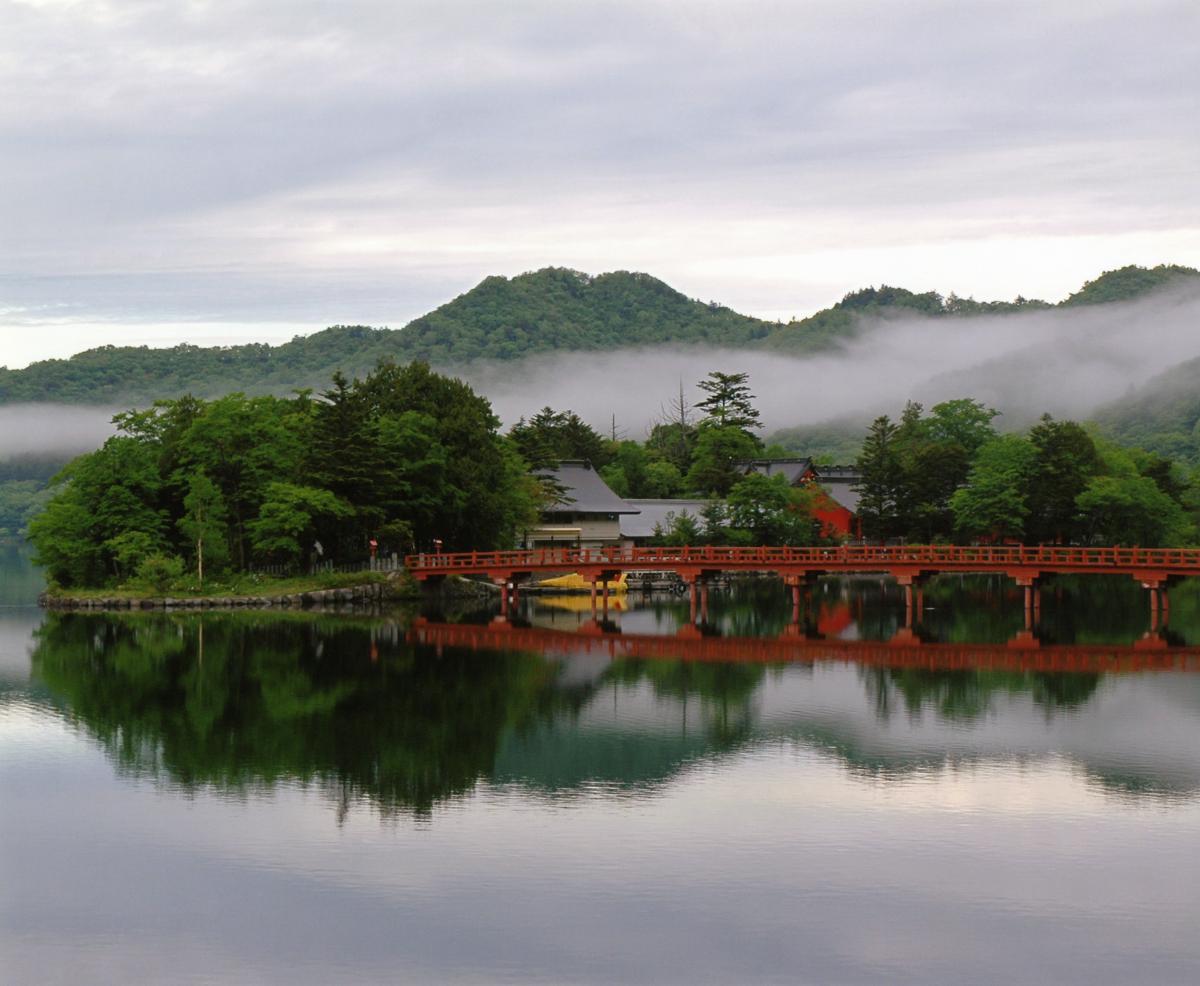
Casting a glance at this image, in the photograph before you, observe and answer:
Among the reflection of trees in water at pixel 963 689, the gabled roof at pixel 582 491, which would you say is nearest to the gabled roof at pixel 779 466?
the gabled roof at pixel 582 491

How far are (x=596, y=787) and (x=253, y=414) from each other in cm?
4094

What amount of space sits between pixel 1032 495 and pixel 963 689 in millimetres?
43560

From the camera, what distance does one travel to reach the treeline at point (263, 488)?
5678cm

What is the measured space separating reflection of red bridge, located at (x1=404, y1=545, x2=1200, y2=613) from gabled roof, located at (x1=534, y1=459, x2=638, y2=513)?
13.6m

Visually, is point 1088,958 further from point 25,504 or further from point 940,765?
point 25,504

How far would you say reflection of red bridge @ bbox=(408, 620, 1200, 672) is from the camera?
38.8m

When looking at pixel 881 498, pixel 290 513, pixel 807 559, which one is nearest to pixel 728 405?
pixel 881 498

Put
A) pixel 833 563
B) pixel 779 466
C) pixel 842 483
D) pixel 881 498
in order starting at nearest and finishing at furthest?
pixel 833 563, pixel 881 498, pixel 779 466, pixel 842 483

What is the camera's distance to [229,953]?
16328 millimetres

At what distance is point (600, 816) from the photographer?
21.8 m

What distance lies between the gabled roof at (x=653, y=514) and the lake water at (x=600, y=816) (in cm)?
3681

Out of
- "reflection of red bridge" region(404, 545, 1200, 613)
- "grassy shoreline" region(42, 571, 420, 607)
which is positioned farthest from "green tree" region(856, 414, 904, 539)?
"grassy shoreline" region(42, 571, 420, 607)

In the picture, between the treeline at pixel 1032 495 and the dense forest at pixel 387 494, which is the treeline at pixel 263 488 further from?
the treeline at pixel 1032 495

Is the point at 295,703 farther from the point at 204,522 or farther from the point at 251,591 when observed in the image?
the point at 204,522
